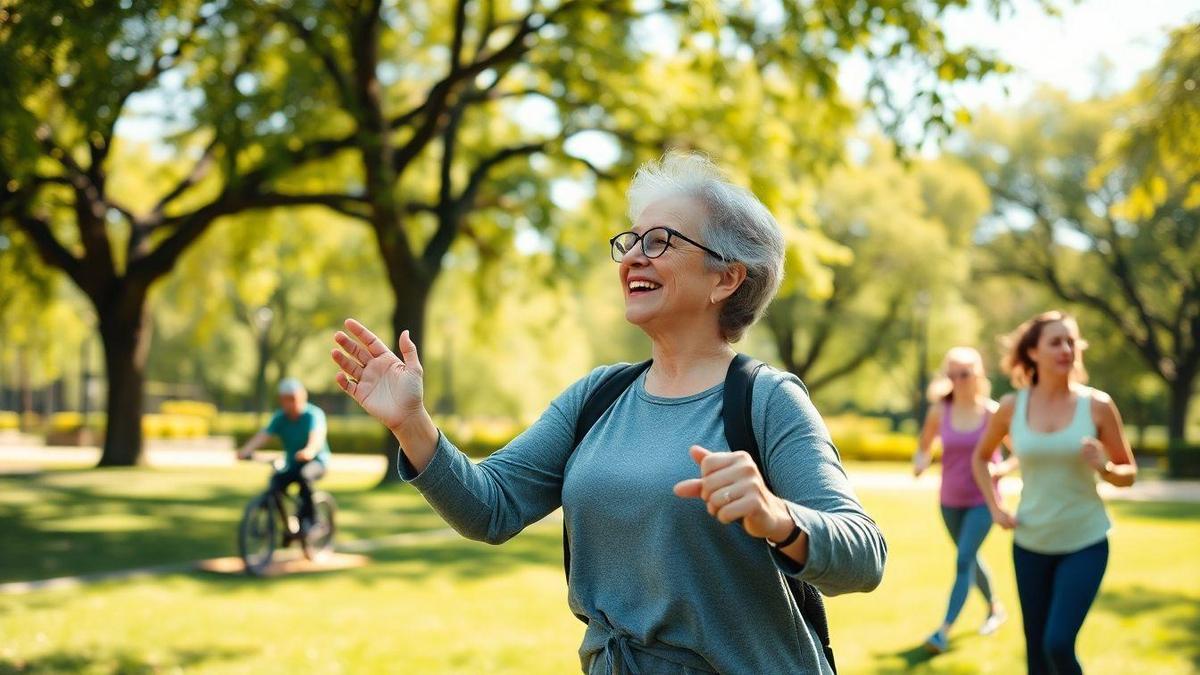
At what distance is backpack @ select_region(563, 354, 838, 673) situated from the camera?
8.73 feet

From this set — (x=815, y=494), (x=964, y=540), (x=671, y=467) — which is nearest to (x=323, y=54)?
(x=964, y=540)

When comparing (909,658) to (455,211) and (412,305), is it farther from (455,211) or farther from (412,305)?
(455,211)

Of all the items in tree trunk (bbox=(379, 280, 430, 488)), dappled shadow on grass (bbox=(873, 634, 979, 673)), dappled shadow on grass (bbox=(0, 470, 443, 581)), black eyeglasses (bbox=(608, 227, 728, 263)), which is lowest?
dappled shadow on grass (bbox=(0, 470, 443, 581))

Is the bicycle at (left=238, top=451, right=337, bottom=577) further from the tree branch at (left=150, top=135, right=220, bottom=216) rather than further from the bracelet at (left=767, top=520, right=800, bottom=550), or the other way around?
the tree branch at (left=150, top=135, right=220, bottom=216)

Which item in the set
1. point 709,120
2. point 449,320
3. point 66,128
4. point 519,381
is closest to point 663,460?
point 709,120

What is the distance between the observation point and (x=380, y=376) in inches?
111

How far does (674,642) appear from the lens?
268 centimetres

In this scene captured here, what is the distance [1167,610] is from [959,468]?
125 inches

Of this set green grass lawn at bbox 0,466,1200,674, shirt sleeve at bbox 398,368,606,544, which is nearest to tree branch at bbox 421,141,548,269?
green grass lawn at bbox 0,466,1200,674

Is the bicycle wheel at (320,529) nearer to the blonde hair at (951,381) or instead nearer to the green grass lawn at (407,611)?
the green grass lawn at (407,611)

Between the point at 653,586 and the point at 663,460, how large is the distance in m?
0.27

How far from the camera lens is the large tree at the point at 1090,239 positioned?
142ft

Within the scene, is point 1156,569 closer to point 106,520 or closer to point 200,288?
point 106,520

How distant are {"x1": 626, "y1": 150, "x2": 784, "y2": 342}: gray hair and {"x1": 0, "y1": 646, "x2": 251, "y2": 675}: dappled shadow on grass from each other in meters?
5.78
